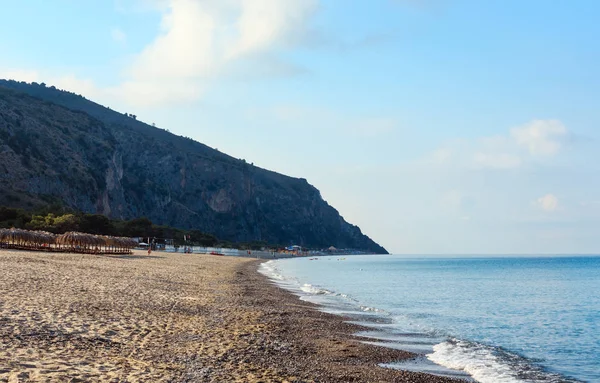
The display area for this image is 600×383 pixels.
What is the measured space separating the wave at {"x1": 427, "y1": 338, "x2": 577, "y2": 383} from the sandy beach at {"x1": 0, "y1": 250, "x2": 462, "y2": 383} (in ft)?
4.29

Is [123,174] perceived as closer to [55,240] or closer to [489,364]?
[55,240]

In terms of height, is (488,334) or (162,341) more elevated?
(162,341)

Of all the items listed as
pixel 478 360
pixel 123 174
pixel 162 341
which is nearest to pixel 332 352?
pixel 162 341

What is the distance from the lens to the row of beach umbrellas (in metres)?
42.8

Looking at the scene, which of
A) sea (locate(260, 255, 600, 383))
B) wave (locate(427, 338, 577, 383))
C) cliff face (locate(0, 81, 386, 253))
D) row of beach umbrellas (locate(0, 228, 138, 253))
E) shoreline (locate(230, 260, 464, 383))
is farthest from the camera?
cliff face (locate(0, 81, 386, 253))

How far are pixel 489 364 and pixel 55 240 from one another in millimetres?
43070

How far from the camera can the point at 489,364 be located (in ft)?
41.3

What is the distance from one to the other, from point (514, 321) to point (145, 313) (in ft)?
50.6

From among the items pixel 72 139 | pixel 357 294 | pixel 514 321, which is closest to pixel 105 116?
pixel 72 139

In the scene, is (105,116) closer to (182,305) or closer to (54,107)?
(54,107)

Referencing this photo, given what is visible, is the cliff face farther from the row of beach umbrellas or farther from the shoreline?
the shoreline

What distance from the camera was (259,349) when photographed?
11211 millimetres

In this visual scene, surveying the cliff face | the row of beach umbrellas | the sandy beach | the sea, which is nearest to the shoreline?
the sandy beach

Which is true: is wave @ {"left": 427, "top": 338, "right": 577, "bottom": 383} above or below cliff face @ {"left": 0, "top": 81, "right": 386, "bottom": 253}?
below
